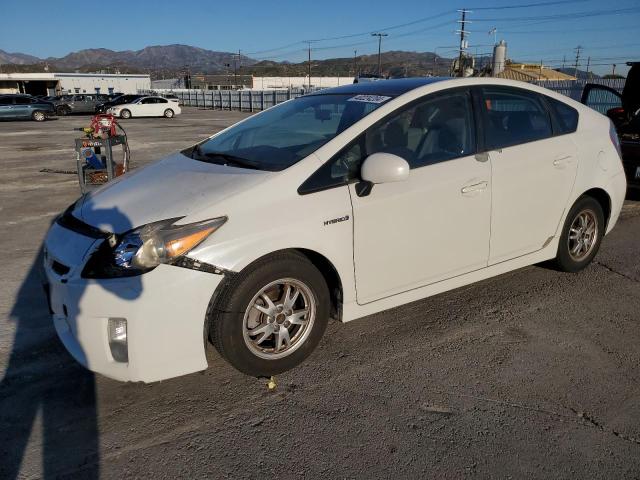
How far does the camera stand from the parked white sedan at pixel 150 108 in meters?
34.7

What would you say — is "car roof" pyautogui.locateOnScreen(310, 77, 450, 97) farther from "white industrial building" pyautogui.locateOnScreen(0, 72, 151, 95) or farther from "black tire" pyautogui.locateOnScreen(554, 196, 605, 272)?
Result: "white industrial building" pyautogui.locateOnScreen(0, 72, 151, 95)

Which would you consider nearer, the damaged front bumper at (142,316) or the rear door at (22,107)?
the damaged front bumper at (142,316)

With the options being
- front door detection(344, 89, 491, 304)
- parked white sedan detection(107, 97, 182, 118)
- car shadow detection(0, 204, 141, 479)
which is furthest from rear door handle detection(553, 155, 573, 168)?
parked white sedan detection(107, 97, 182, 118)

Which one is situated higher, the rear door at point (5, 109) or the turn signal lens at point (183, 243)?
the rear door at point (5, 109)

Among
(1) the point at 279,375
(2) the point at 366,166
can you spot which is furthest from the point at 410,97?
(1) the point at 279,375

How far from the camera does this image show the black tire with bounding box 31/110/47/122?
30.4 metres

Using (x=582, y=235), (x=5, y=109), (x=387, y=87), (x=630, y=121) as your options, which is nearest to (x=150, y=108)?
(x=5, y=109)

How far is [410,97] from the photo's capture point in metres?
3.46

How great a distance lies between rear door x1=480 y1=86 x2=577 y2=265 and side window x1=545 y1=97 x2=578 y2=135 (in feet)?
0.24

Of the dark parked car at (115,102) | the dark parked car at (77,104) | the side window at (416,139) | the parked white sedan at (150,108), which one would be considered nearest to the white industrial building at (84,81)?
the dark parked car at (77,104)

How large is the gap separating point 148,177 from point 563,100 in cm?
342

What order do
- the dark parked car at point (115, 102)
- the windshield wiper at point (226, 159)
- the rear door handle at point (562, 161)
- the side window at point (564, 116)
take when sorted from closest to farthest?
the windshield wiper at point (226, 159), the rear door handle at point (562, 161), the side window at point (564, 116), the dark parked car at point (115, 102)

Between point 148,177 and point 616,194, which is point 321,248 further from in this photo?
point 616,194

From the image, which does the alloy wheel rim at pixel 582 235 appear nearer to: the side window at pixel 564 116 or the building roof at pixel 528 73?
the side window at pixel 564 116
